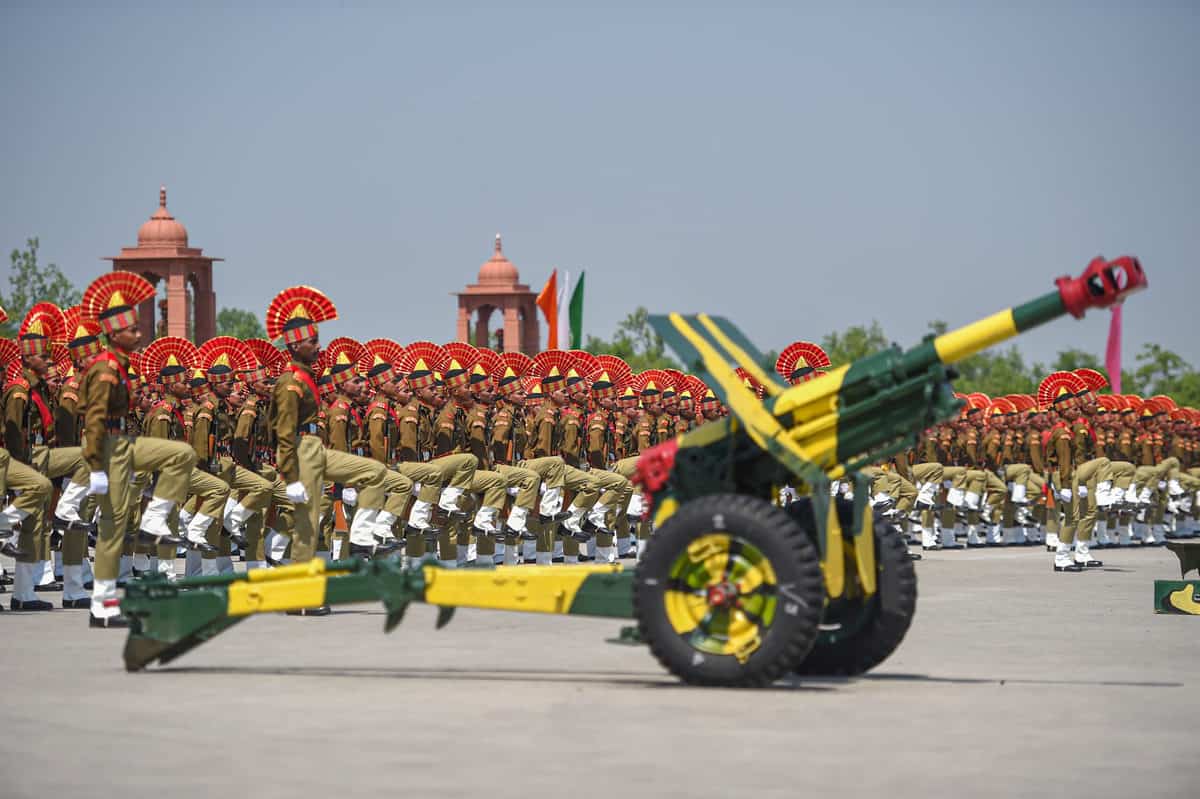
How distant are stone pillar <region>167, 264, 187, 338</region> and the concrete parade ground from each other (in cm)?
4420

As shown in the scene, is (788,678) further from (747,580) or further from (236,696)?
(236,696)

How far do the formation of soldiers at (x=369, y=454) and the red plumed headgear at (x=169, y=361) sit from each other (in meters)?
0.03

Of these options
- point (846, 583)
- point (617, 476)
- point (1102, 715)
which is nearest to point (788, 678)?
point (846, 583)

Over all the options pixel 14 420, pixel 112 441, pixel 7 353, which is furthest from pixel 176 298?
pixel 112 441

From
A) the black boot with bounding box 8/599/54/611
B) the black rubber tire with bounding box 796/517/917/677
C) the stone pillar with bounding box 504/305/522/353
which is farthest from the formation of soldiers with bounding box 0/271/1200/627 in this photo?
the stone pillar with bounding box 504/305/522/353

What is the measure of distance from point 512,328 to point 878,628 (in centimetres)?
6078

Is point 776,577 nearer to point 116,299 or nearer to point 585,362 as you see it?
point 116,299

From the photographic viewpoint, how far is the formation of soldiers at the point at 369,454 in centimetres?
1573

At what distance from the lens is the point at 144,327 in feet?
154

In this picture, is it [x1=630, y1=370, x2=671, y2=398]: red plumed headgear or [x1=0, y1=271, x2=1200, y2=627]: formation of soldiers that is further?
[x1=630, y1=370, x2=671, y2=398]: red plumed headgear

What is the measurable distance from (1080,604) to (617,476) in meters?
9.71

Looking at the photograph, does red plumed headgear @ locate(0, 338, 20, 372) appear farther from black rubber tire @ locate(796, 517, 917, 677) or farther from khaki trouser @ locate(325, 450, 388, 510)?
black rubber tire @ locate(796, 517, 917, 677)

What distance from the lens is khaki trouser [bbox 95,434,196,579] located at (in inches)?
559

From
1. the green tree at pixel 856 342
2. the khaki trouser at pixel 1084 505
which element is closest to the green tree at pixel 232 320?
the green tree at pixel 856 342
